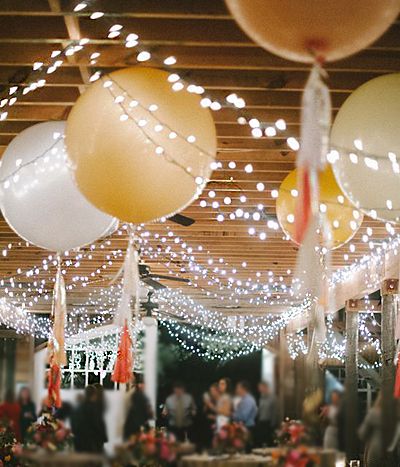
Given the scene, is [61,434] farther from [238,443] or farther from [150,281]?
[150,281]

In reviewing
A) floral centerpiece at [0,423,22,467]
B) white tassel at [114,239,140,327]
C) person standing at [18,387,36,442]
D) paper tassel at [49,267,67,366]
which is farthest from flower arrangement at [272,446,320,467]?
floral centerpiece at [0,423,22,467]

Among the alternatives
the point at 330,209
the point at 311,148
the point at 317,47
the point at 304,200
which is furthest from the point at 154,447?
the point at 330,209

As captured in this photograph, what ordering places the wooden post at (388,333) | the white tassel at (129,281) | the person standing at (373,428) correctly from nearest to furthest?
the person standing at (373,428) → the white tassel at (129,281) → the wooden post at (388,333)

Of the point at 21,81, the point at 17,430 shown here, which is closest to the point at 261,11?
the point at 17,430

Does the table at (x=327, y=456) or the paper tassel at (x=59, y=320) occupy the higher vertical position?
the paper tassel at (x=59, y=320)

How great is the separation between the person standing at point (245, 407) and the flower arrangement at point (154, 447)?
175 millimetres

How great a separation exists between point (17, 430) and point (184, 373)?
45 centimetres

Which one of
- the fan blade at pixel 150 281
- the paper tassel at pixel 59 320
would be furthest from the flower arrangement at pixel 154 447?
the fan blade at pixel 150 281

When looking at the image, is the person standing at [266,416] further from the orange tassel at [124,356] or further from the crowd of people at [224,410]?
the orange tassel at [124,356]

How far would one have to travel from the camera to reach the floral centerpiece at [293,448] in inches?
66.4

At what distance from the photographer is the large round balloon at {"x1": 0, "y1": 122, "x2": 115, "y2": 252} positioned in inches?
116

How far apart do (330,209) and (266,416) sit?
187 cm

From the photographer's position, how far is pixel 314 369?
1.83 metres

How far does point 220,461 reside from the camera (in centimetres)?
170
